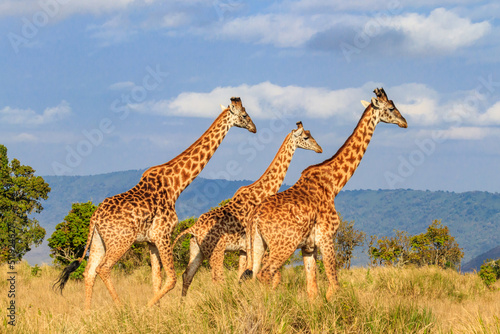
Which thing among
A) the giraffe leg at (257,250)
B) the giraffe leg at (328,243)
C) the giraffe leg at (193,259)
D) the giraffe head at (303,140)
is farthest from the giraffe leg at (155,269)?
the giraffe head at (303,140)

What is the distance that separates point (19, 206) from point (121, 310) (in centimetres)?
1611

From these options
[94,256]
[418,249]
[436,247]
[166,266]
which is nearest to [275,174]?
[166,266]

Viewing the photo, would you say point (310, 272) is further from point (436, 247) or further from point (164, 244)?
point (436, 247)

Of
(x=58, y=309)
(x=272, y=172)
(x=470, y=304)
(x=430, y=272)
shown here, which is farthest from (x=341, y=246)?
(x=58, y=309)

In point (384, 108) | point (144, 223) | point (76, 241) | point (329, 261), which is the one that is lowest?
point (329, 261)

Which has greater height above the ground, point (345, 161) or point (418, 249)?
point (345, 161)

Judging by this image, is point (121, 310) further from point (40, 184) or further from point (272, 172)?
point (40, 184)

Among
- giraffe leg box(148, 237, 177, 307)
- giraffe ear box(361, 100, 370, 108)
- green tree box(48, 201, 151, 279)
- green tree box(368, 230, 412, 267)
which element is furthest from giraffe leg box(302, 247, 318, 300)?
green tree box(48, 201, 151, 279)

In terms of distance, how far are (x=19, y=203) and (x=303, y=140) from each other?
15.1 metres

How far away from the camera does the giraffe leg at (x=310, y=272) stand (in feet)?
32.0

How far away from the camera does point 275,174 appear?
40.3 feet

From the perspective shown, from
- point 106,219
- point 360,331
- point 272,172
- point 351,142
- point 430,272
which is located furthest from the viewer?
point 430,272

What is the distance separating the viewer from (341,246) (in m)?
20.1

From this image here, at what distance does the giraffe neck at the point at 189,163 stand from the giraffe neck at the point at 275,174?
3.85 feet
